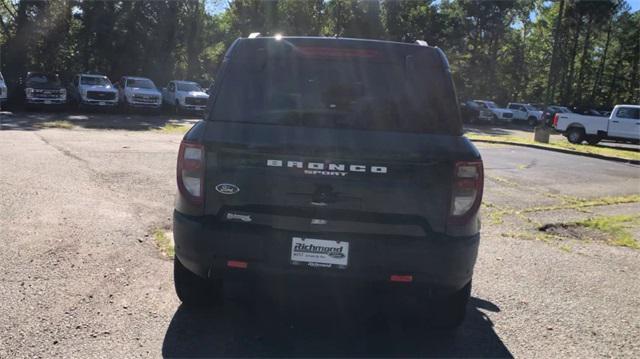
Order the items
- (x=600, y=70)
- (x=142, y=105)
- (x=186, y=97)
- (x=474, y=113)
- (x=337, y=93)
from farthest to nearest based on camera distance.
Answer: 1. (x=600, y=70)
2. (x=474, y=113)
3. (x=186, y=97)
4. (x=142, y=105)
5. (x=337, y=93)

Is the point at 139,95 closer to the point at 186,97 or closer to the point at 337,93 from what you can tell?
the point at 186,97

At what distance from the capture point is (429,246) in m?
3.33

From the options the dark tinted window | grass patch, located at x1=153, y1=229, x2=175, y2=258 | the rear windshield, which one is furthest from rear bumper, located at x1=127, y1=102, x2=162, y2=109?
the rear windshield

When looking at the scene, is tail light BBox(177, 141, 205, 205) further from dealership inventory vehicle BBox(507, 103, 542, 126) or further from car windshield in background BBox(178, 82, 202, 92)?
dealership inventory vehicle BBox(507, 103, 542, 126)

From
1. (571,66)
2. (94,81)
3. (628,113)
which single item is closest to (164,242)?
(628,113)

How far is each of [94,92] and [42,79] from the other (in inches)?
93.5

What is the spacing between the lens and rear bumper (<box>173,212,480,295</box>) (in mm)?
3318

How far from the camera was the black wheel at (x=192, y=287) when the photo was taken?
398cm

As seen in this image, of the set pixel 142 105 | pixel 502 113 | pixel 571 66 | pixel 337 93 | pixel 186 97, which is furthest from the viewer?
pixel 571 66

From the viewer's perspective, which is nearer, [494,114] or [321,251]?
[321,251]

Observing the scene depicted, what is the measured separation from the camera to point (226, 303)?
4340 millimetres

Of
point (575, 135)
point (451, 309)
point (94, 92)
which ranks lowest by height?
point (451, 309)

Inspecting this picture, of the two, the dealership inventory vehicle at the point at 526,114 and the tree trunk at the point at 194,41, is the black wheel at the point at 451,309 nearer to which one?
the tree trunk at the point at 194,41

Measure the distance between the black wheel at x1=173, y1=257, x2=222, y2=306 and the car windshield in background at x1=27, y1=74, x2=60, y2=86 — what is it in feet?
84.0
